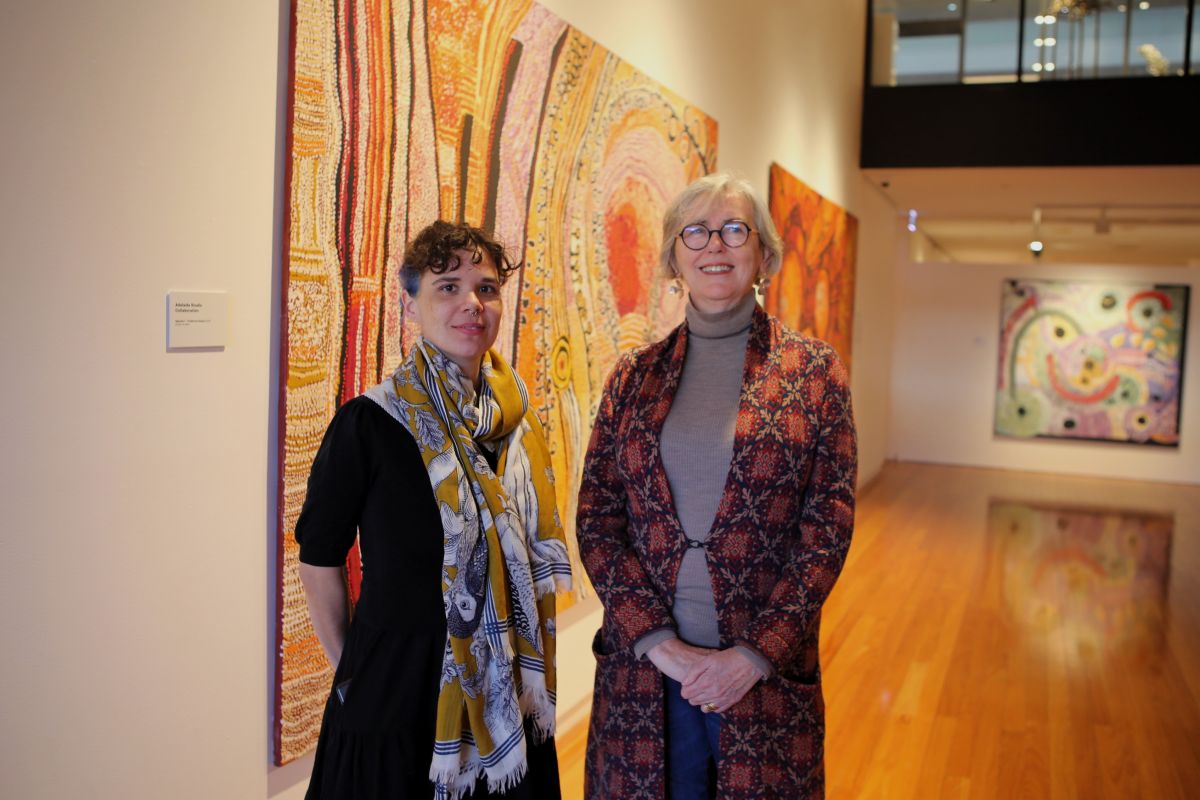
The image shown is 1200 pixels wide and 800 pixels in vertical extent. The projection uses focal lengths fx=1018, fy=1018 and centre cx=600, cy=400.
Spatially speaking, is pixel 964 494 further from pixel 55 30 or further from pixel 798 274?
pixel 55 30

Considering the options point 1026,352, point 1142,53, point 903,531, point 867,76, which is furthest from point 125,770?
point 1026,352

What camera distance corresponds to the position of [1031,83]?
9.34m

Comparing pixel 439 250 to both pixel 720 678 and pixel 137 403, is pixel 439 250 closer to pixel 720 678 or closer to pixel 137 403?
pixel 137 403

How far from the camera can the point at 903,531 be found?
8094 millimetres

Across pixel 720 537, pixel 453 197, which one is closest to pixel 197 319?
pixel 453 197

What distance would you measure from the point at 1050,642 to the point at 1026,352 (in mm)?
7989

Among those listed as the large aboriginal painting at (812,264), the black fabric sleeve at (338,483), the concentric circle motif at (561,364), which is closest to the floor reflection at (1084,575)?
the large aboriginal painting at (812,264)

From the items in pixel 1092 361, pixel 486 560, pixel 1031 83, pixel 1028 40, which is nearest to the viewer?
pixel 486 560

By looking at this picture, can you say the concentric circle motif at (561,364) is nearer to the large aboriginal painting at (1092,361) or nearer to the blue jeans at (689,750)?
the blue jeans at (689,750)

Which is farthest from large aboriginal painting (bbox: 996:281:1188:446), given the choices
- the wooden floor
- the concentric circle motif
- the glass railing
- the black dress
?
the black dress

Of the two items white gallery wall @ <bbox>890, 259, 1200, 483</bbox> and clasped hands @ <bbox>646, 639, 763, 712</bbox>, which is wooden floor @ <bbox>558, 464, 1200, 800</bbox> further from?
white gallery wall @ <bbox>890, 259, 1200, 483</bbox>

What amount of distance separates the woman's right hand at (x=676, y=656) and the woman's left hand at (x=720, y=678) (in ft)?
0.04

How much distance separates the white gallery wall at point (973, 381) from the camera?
39.1 feet

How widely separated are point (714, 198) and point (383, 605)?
0.98m
